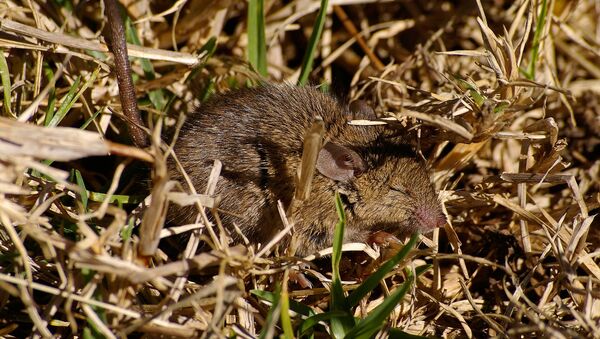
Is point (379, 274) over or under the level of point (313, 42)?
under

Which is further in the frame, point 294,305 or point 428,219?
point 428,219

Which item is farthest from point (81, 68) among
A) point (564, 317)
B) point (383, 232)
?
point (564, 317)

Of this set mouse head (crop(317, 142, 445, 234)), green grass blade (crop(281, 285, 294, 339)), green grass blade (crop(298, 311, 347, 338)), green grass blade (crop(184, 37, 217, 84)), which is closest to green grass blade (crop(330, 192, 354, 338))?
green grass blade (crop(298, 311, 347, 338))

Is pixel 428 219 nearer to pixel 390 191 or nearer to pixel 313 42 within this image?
pixel 390 191

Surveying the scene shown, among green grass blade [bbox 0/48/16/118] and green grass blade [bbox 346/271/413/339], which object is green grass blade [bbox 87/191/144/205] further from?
green grass blade [bbox 346/271/413/339]

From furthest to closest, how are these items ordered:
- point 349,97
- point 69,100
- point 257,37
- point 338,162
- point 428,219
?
→ point 349,97 → point 257,37 → point 69,100 → point 428,219 → point 338,162

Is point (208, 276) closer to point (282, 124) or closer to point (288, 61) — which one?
point (282, 124)

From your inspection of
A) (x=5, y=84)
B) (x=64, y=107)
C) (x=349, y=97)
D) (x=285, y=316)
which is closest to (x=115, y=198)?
(x=64, y=107)
